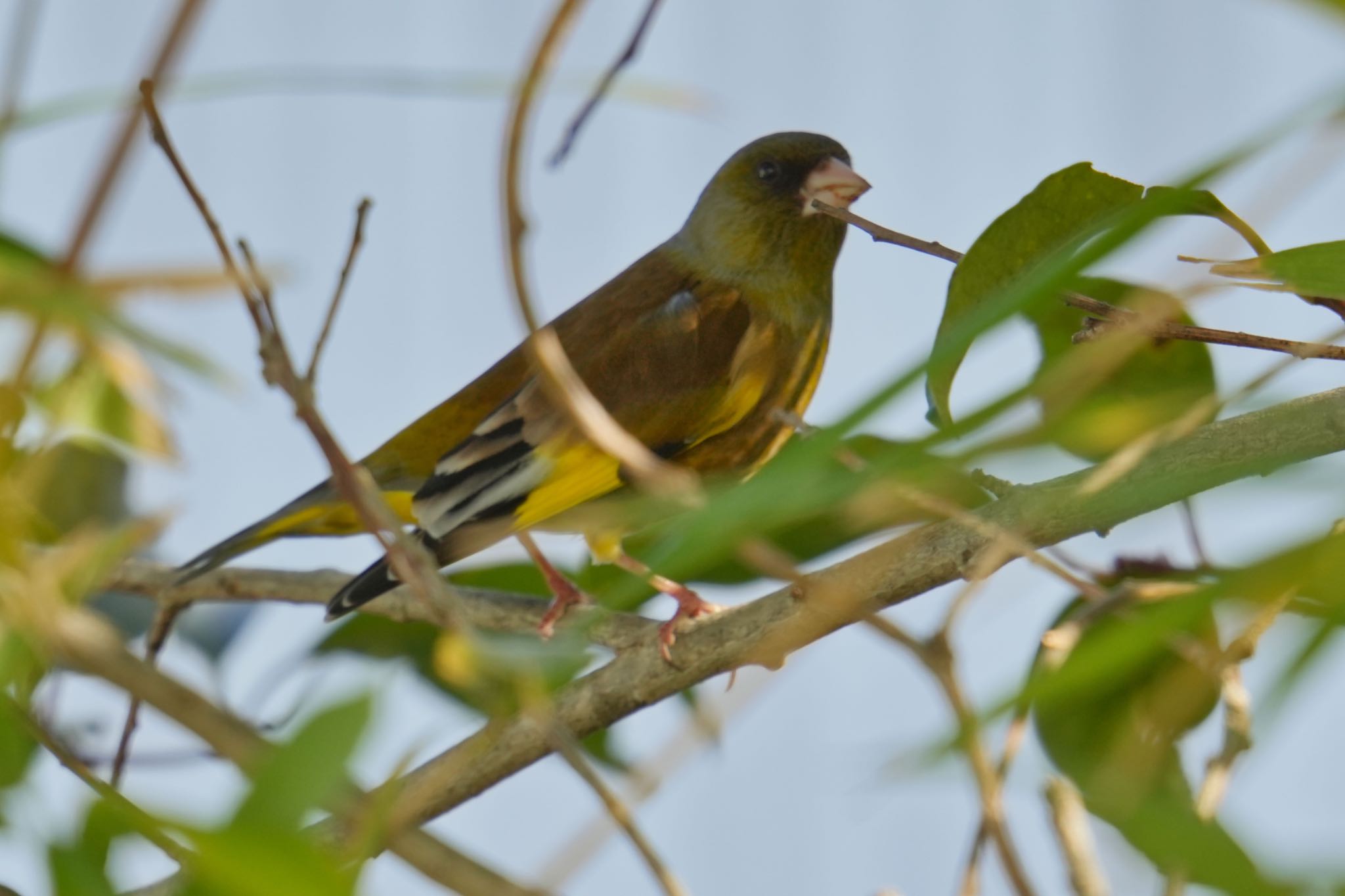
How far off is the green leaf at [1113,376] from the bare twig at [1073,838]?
29cm

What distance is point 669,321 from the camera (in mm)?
2479

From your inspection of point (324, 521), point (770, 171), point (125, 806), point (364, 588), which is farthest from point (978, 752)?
point (770, 171)

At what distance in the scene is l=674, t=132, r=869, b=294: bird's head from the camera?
8.53 feet

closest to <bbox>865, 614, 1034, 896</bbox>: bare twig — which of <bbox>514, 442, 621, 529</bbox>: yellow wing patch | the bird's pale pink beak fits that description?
<bbox>514, 442, 621, 529</bbox>: yellow wing patch

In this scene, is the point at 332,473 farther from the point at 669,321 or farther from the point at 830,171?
the point at 830,171

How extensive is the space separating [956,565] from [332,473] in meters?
0.56

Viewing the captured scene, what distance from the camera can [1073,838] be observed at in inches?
44.3

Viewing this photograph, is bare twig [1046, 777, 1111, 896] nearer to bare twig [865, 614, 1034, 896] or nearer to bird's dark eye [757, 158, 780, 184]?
bare twig [865, 614, 1034, 896]

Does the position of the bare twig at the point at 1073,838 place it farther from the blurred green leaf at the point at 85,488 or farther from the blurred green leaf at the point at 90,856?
the blurred green leaf at the point at 85,488

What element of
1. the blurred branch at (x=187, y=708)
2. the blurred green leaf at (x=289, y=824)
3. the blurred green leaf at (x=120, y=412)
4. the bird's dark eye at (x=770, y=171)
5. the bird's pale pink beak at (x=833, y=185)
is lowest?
the blurred green leaf at (x=289, y=824)

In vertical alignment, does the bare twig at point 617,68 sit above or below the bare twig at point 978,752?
above

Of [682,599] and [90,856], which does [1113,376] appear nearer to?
[682,599]

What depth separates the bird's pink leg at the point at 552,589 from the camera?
1982 mm

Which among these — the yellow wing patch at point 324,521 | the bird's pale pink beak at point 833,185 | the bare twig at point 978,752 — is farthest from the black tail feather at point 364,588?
the bird's pale pink beak at point 833,185
